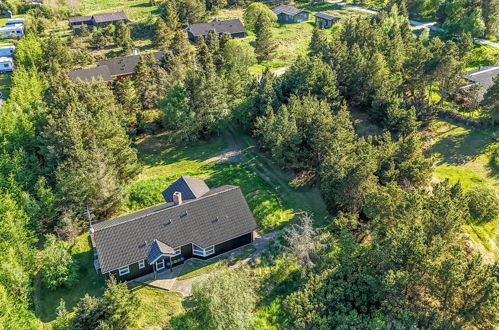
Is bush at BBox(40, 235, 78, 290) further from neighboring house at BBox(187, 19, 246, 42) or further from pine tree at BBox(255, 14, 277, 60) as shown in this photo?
neighboring house at BBox(187, 19, 246, 42)

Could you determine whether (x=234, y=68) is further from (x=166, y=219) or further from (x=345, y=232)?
(x=345, y=232)

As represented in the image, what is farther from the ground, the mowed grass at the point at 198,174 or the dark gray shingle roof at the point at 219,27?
the dark gray shingle roof at the point at 219,27

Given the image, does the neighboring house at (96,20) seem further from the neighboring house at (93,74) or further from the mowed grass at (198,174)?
the mowed grass at (198,174)

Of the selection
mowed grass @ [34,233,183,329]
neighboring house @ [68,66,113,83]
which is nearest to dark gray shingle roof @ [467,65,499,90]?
mowed grass @ [34,233,183,329]

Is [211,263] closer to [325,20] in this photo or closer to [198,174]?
[198,174]

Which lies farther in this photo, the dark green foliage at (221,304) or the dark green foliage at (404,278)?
the dark green foliage at (221,304)

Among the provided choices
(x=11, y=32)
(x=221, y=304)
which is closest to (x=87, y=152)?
(x=221, y=304)

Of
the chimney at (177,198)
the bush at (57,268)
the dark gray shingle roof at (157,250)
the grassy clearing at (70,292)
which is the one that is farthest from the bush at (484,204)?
the bush at (57,268)
